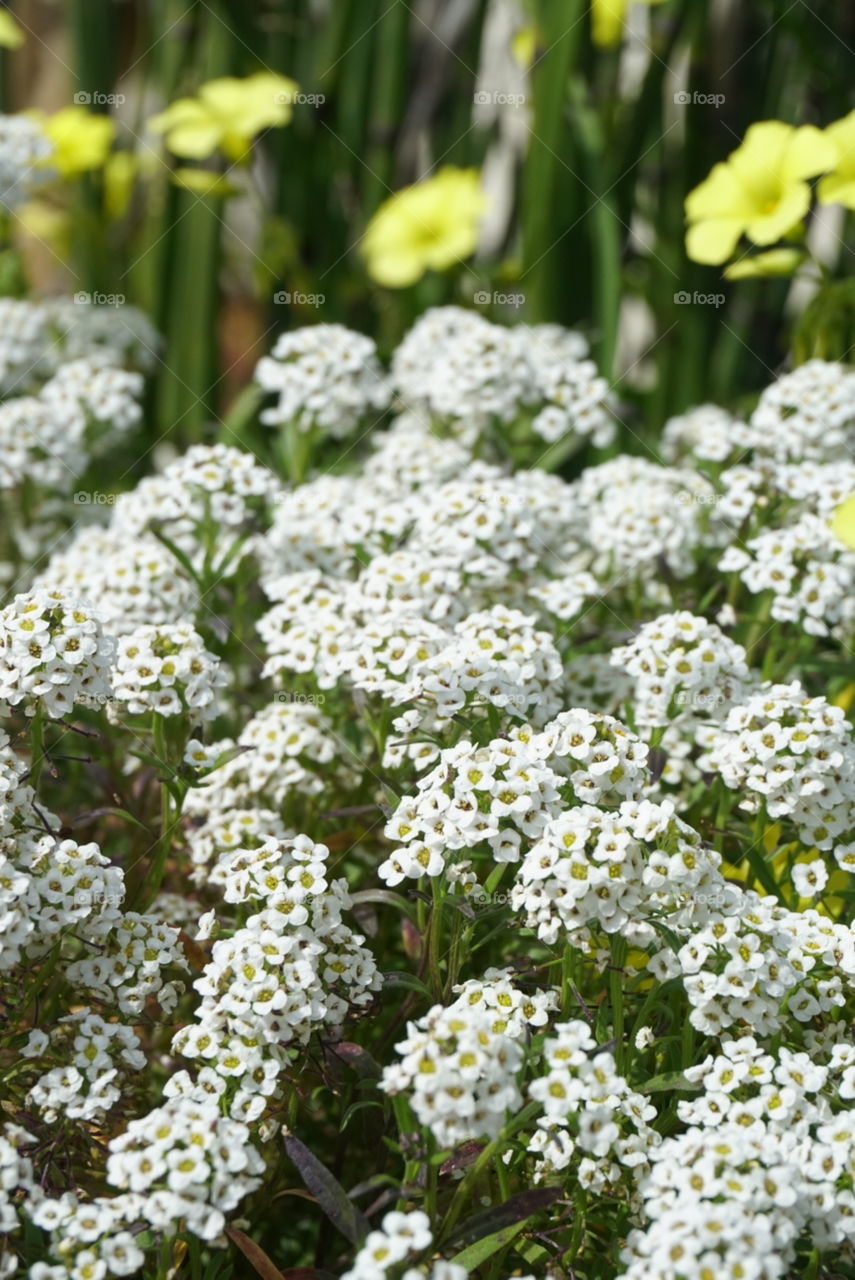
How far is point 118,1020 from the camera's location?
64.9 inches

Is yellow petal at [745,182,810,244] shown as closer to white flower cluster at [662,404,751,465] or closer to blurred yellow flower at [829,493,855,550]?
white flower cluster at [662,404,751,465]

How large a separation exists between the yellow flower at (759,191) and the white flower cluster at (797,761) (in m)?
1.10

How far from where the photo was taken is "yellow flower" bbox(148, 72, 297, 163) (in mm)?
3217

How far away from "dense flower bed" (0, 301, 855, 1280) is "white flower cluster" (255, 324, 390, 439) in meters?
0.02

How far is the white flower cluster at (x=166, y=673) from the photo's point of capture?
1.74 meters

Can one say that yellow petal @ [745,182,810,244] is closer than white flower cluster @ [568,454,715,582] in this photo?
No

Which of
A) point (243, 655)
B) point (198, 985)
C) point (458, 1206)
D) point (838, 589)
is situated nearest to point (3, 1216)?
point (198, 985)

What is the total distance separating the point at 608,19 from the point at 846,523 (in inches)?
79.7

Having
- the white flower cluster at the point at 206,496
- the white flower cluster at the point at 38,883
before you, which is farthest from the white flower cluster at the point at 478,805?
the white flower cluster at the point at 206,496

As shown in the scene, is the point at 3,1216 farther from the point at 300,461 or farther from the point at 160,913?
the point at 300,461

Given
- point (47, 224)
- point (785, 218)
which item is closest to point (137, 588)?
point (785, 218)

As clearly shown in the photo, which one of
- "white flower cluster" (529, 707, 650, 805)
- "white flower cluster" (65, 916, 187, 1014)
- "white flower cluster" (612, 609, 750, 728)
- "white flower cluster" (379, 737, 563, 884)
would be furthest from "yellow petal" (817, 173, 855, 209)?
"white flower cluster" (65, 916, 187, 1014)

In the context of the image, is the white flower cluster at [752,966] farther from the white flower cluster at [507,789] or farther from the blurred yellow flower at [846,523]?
the blurred yellow flower at [846,523]

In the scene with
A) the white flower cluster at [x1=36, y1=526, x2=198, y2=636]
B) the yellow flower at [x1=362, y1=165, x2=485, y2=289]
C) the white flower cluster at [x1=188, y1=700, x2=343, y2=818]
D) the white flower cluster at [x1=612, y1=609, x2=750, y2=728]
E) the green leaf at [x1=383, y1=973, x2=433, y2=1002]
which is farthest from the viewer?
the yellow flower at [x1=362, y1=165, x2=485, y2=289]
